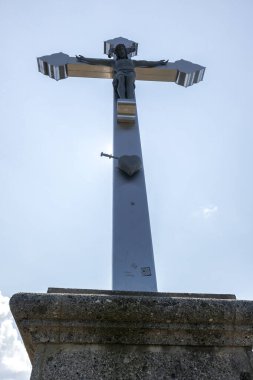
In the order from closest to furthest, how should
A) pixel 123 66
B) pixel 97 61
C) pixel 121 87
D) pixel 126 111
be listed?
1. pixel 126 111
2. pixel 121 87
3. pixel 123 66
4. pixel 97 61

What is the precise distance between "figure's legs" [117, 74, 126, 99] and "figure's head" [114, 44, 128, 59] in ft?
2.79

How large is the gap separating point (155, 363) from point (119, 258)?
1.31 meters

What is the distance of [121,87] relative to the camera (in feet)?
17.1

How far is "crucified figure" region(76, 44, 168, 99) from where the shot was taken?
516 cm

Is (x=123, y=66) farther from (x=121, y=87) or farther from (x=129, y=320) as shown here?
(x=129, y=320)

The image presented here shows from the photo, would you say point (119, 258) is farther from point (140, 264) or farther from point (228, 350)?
point (228, 350)

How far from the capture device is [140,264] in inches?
120

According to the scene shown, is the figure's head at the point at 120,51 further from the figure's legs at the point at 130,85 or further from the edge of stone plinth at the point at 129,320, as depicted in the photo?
the edge of stone plinth at the point at 129,320

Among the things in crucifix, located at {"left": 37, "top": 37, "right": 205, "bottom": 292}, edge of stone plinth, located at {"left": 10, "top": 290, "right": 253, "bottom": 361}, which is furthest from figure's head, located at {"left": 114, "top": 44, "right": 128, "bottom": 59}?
edge of stone plinth, located at {"left": 10, "top": 290, "right": 253, "bottom": 361}

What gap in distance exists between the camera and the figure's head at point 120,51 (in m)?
6.07

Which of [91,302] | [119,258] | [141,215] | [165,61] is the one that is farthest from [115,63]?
[91,302]

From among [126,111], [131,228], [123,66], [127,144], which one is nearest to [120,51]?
[123,66]

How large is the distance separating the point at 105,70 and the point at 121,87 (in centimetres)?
109

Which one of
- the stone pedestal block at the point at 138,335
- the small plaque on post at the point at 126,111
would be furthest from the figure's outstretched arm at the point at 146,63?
the stone pedestal block at the point at 138,335
